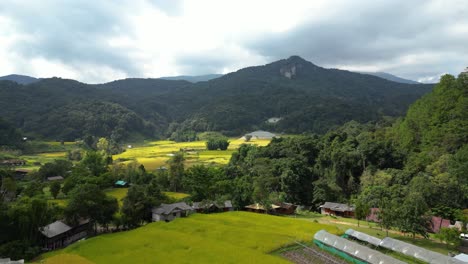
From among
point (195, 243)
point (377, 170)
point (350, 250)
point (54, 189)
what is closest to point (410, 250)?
point (350, 250)

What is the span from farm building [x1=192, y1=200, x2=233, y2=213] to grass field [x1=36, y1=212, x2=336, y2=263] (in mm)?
7227

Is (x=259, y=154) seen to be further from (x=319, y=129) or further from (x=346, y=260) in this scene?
(x=319, y=129)

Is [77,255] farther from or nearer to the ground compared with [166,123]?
nearer to the ground

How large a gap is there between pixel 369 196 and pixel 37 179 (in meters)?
59.6

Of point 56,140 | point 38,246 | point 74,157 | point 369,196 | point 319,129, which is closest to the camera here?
point 38,246

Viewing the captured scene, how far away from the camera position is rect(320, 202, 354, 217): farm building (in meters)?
49.8

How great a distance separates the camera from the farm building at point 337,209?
49781mm

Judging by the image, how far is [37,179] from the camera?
62500 millimetres

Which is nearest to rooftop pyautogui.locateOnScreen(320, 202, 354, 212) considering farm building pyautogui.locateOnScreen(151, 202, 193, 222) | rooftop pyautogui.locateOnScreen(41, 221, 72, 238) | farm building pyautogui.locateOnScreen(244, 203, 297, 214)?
farm building pyautogui.locateOnScreen(244, 203, 297, 214)

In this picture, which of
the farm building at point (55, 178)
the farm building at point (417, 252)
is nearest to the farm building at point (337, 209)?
the farm building at point (417, 252)

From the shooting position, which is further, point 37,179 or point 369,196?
point 37,179

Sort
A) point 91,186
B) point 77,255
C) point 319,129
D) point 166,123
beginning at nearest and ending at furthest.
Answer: point 77,255 → point 91,186 → point 319,129 → point 166,123

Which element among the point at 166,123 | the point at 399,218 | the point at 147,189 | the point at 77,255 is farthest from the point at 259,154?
the point at 166,123

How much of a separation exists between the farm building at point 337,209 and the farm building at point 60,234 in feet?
115
